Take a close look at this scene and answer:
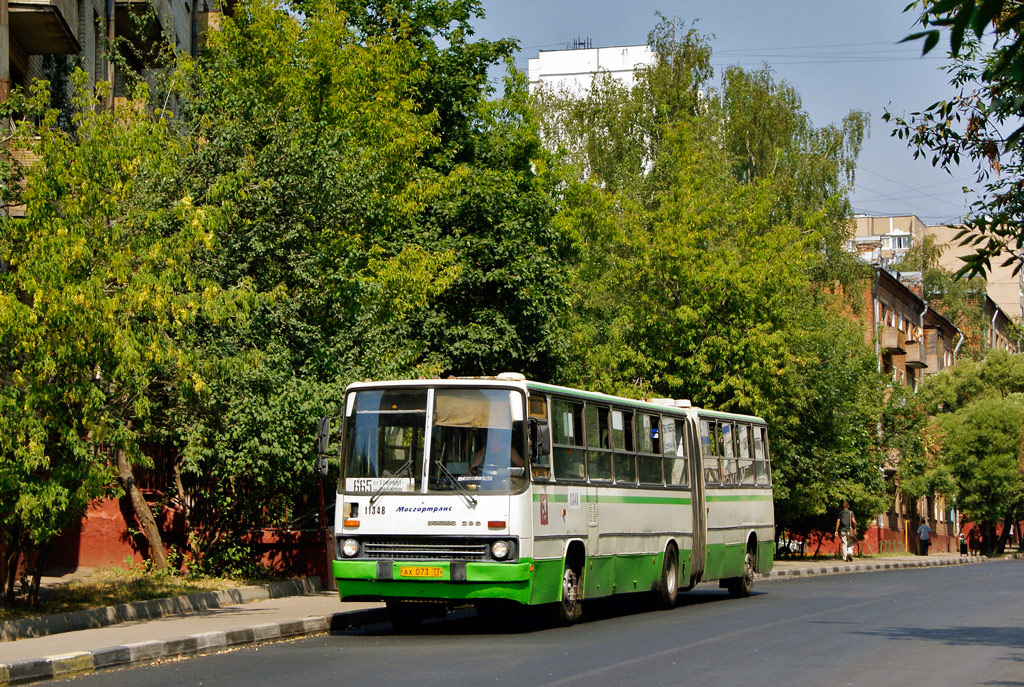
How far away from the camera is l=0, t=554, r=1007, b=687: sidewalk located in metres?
12.1

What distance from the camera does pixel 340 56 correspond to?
24.5 metres

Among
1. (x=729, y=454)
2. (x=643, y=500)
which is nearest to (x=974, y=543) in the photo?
(x=729, y=454)

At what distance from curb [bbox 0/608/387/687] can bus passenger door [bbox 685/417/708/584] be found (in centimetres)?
659

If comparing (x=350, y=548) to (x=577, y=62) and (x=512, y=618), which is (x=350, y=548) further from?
(x=577, y=62)

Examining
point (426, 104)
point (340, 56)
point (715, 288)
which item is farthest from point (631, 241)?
point (340, 56)

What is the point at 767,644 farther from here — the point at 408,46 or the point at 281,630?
the point at 408,46

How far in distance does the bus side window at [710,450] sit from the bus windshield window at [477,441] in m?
7.76

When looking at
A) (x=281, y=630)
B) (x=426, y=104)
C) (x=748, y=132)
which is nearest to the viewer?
(x=281, y=630)

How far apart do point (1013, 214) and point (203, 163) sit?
41.9ft

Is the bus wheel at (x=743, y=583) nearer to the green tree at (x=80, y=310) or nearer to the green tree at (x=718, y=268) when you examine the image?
the green tree at (x=718, y=268)

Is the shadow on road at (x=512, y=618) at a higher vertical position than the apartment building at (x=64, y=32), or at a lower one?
lower

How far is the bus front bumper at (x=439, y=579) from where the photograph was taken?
15.9 m

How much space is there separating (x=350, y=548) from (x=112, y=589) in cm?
447

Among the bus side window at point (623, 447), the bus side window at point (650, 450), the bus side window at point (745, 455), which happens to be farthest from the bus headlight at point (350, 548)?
the bus side window at point (745, 455)
